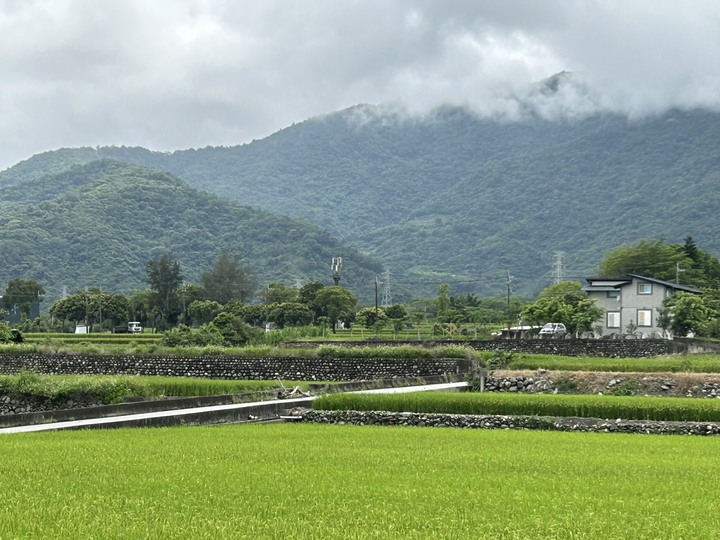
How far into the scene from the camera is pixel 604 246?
161 metres

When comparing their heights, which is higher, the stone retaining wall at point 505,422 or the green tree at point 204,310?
the green tree at point 204,310

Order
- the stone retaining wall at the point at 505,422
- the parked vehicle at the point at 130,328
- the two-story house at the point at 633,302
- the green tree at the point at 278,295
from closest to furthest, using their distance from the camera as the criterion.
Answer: the stone retaining wall at the point at 505,422 → the two-story house at the point at 633,302 → the parked vehicle at the point at 130,328 → the green tree at the point at 278,295

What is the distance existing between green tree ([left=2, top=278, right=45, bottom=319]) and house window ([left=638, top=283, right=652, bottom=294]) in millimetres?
64280

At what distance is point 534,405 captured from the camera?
24.5 meters

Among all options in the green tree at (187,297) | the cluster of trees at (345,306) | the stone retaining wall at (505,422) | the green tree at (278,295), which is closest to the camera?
the stone retaining wall at (505,422)

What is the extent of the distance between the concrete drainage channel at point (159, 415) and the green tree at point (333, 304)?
57.7m

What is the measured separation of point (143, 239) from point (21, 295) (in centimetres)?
5192

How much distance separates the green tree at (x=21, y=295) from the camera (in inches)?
3816

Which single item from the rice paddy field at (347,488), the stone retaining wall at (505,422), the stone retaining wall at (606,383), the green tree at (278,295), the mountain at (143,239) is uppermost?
the mountain at (143,239)

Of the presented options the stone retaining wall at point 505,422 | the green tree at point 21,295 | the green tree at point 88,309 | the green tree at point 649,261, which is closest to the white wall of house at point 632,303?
the green tree at point 649,261

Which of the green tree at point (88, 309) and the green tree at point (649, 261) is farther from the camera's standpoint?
the green tree at point (649, 261)

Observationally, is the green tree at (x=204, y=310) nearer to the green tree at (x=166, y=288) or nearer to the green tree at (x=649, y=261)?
the green tree at (x=166, y=288)

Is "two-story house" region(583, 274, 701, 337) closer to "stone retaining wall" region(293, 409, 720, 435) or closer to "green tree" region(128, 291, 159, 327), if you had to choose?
"stone retaining wall" region(293, 409, 720, 435)

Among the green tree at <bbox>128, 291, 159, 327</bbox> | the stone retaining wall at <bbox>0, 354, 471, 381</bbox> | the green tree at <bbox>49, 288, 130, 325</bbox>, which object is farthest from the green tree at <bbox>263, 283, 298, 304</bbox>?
the stone retaining wall at <bbox>0, 354, 471, 381</bbox>
